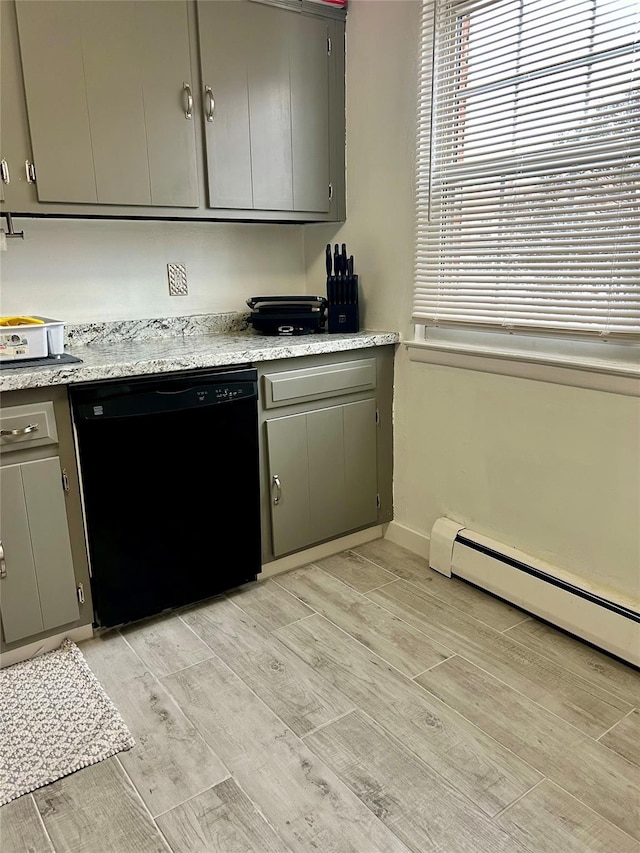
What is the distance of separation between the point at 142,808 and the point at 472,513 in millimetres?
1587

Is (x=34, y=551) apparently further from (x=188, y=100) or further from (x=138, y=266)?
(x=188, y=100)

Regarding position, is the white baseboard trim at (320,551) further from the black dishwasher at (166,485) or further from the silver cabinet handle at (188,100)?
the silver cabinet handle at (188,100)

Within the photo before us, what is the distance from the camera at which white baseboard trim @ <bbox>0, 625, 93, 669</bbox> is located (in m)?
2.03

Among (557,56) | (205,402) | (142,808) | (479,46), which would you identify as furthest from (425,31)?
(142,808)

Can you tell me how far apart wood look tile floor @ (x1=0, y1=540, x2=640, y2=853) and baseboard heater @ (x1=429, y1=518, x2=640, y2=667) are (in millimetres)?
61

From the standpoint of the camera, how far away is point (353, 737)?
1.72 metres

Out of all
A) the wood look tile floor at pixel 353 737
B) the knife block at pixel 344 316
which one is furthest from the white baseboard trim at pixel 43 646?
the knife block at pixel 344 316

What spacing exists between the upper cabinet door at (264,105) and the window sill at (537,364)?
0.86 metres

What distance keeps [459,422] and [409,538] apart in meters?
0.64

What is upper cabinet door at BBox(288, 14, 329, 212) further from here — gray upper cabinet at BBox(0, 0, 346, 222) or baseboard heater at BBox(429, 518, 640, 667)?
baseboard heater at BBox(429, 518, 640, 667)

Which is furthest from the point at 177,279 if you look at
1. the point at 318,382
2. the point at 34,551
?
the point at 34,551

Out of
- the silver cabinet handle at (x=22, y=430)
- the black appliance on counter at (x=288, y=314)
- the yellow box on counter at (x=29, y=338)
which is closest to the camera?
the silver cabinet handle at (x=22, y=430)

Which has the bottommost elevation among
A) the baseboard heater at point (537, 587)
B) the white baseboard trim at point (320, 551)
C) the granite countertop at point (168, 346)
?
the white baseboard trim at point (320, 551)

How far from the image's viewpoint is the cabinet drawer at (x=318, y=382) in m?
2.40
